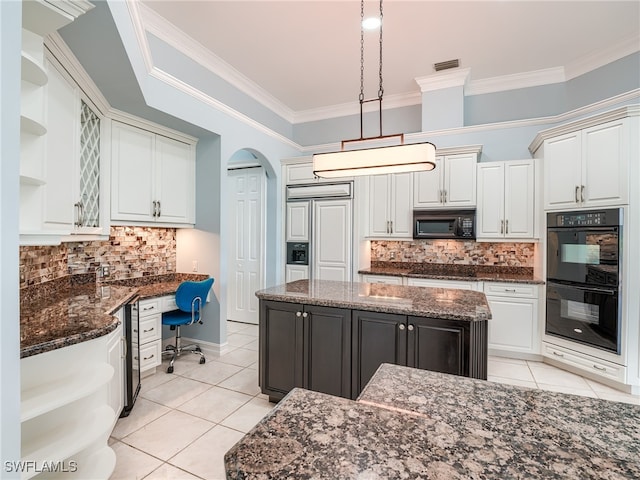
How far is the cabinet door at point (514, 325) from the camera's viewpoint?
3.71 m

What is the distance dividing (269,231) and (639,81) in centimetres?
469

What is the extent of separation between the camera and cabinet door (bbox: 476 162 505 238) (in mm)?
3977

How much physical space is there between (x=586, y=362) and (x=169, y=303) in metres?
4.29

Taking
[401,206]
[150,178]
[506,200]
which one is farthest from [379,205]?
[150,178]

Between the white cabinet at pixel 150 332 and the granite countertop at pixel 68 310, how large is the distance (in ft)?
0.39

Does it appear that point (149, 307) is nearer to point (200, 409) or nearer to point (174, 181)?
point (200, 409)


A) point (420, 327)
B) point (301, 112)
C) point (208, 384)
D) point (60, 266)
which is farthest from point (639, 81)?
point (60, 266)

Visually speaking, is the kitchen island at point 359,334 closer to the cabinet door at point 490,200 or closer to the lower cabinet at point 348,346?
the lower cabinet at point 348,346

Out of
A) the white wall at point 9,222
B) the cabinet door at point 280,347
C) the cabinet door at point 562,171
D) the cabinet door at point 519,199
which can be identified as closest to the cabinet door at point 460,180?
the cabinet door at point 519,199

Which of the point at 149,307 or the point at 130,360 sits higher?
the point at 149,307

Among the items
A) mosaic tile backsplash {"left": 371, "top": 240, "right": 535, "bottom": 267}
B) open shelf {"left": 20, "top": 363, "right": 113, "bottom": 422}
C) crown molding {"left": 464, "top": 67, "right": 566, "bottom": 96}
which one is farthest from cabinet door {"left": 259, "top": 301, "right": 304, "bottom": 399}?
crown molding {"left": 464, "top": 67, "right": 566, "bottom": 96}

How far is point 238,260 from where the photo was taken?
5.41 meters

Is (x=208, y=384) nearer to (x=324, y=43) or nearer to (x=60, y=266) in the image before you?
(x=60, y=266)

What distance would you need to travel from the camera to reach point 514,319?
3.79 meters
